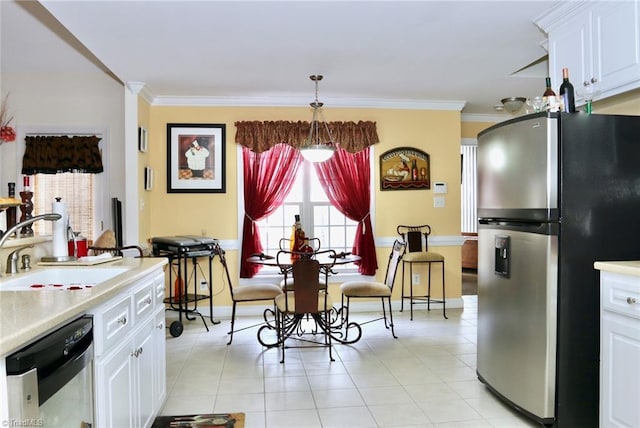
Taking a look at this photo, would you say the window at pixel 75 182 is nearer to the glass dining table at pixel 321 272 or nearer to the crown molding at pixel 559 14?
the glass dining table at pixel 321 272

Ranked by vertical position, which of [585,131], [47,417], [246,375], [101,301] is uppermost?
[585,131]

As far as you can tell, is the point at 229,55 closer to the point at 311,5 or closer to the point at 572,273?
the point at 311,5

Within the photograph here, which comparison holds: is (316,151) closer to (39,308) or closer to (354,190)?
(354,190)

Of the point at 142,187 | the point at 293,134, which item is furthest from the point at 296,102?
the point at 142,187

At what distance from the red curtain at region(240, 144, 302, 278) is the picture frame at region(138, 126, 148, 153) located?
3.49ft

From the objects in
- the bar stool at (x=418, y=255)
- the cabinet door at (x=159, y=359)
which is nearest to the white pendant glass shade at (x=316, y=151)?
the bar stool at (x=418, y=255)

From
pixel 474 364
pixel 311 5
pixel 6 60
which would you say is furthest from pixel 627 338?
pixel 6 60

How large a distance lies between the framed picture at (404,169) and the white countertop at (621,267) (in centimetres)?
313

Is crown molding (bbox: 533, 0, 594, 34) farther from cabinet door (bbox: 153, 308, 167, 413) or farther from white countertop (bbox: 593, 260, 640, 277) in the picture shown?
cabinet door (bbox: 153, 308, 167, 413)

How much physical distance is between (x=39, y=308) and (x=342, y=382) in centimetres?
220

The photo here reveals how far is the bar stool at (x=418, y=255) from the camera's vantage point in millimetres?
4984

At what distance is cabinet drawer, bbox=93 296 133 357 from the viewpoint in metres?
1.58

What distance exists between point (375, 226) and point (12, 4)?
3.94 m

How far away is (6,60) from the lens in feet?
13.2
